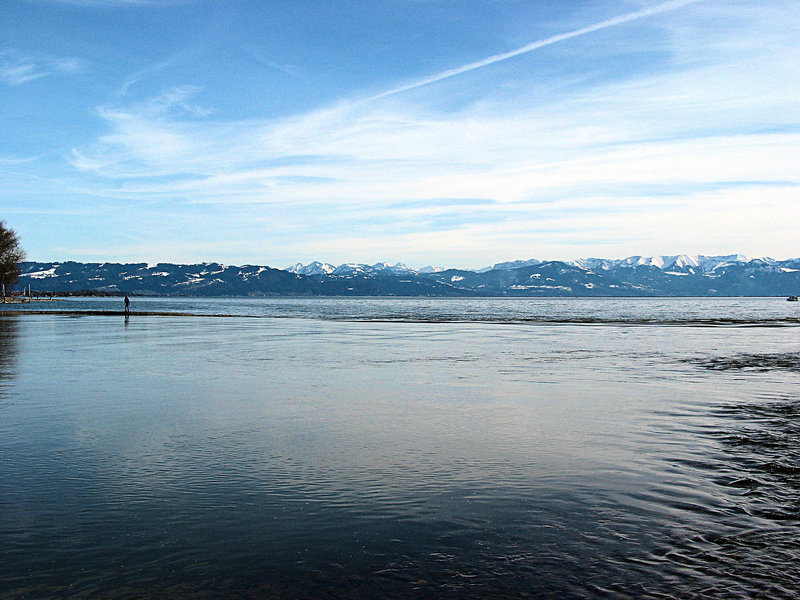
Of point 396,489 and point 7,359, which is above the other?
point 396,489

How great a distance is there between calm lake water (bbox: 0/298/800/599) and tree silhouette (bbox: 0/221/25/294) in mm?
123650

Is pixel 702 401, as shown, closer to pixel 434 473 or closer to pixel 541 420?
pixel 541 420

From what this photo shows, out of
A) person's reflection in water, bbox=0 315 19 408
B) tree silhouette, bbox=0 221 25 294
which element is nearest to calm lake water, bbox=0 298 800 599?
person's reflection in water, bbox=0 315 19 408

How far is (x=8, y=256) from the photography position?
137m

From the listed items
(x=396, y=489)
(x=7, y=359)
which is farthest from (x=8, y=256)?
(x=396, y=489)

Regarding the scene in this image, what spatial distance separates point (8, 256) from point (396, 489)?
148 m

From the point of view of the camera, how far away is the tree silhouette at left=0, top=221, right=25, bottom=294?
13200 centimetres

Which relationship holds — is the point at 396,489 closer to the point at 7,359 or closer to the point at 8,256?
the point at 7,359

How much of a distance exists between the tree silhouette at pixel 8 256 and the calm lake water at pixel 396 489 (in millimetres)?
123650

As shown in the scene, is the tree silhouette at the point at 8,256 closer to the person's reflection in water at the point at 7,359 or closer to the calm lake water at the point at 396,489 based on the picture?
the person's reflection in water at the point at 7,359

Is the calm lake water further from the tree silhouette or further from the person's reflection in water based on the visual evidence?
the tree silhouette

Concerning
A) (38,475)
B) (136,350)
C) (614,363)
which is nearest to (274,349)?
(136,350)

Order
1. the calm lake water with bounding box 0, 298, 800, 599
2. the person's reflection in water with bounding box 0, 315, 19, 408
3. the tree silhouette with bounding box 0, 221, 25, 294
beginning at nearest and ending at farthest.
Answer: the calm lake water with bounding box 0, 298, 800, 599
the person's reflection in water with bounding box 0, 315, 19, 408
the tree silhouette with bounding box 0, 221, 25, 294

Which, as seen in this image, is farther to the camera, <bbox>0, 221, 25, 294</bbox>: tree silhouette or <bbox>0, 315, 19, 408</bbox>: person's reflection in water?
<bbox>0, 221, 25, 294</bbox>: tree silhouette
